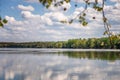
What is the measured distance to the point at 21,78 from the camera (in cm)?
2164

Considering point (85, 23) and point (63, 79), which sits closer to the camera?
point (85, 23)

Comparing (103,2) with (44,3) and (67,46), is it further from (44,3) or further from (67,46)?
(67,46)

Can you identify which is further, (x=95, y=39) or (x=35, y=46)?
(x=35, y=46)

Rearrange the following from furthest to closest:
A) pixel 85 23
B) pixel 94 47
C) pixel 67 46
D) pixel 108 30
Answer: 1. pixel 67 46
2. pixel 94 47
3. pixel 85 23
4. pixel 108 30

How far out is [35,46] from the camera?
6043 inches

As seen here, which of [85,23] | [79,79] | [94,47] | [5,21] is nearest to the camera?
[5,21]

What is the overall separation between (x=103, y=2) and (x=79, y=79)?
17864 mm

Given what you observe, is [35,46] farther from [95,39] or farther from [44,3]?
[44,3]

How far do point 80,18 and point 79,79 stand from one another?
1745cm

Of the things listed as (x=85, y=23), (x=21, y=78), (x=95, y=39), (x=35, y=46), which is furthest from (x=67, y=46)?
(x=85, y=23)

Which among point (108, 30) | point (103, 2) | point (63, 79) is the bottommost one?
point (63, 79)

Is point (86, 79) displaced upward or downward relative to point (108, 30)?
downward

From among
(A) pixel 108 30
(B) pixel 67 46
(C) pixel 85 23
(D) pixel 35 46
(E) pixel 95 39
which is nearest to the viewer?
(A) pixel 108 30

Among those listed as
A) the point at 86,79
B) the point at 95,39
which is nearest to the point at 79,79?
the point at 86,79
